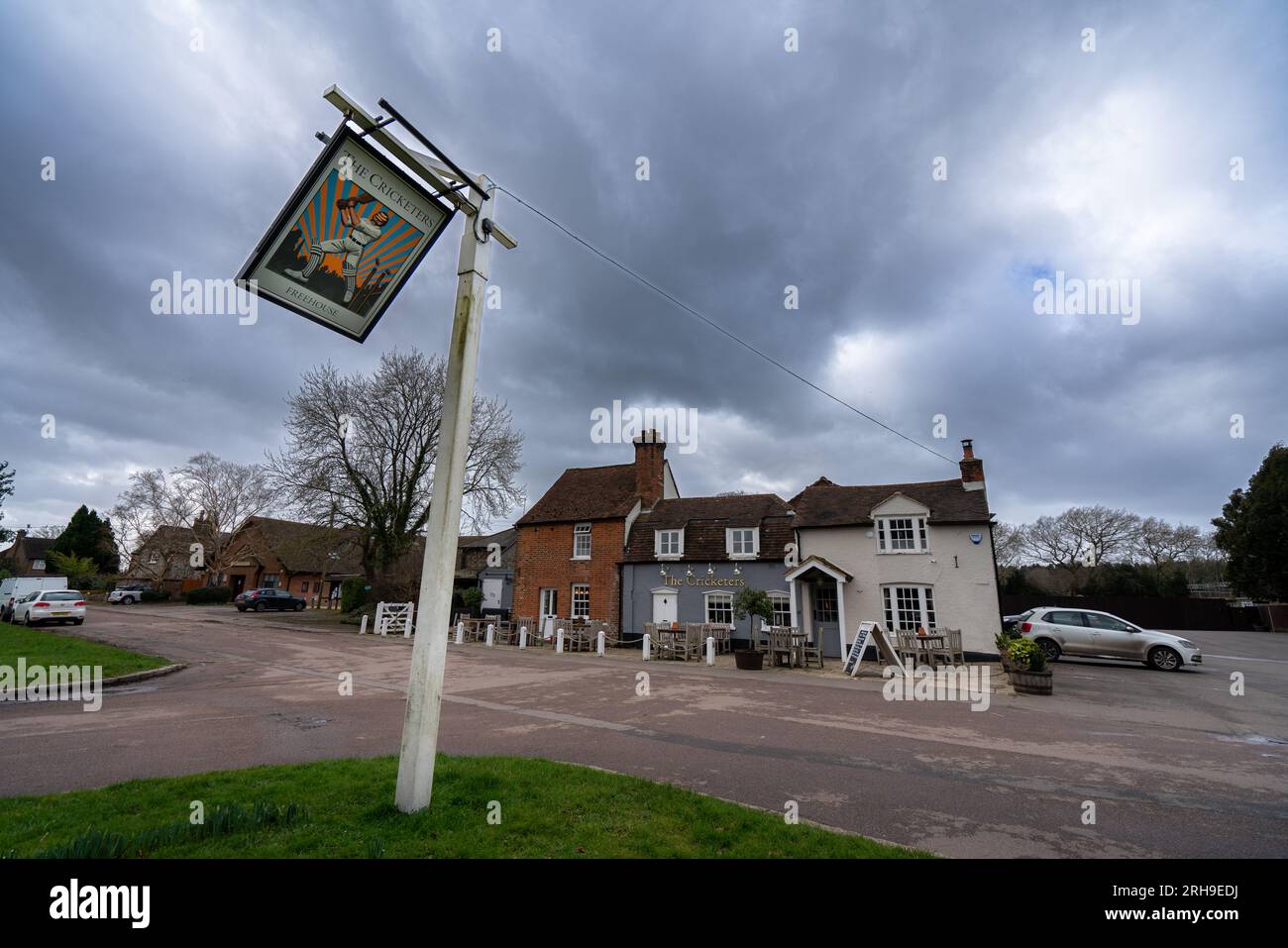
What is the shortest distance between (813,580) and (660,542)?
7.37 m

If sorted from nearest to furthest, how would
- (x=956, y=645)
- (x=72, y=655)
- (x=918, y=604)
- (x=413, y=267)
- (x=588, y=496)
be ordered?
(x=413, y=267), (x=72, y=655), (x=956, y=645), (x=918, y=604), (x=588, y=496)

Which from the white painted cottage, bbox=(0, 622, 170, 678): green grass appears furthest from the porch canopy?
bbox=(0, 622, 170, 678): green grass

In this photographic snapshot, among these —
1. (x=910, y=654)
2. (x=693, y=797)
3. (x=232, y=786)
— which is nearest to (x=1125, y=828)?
(x=693, y=797)

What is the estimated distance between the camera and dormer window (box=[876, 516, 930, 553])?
21.1 meters

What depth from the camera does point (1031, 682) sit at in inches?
532

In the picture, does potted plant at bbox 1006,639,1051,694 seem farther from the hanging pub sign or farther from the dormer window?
the hanging pub sign

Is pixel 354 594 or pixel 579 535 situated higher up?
pixel 579 535

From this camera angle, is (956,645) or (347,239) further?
(956,645)

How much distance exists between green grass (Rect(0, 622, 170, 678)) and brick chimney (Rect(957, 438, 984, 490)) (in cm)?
2620

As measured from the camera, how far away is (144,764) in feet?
21.7

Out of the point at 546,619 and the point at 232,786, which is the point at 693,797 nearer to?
the point at 232,786

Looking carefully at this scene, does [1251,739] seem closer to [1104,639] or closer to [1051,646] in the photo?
[1104,639]

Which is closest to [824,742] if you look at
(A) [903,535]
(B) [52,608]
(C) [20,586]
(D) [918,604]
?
(D) [918,604]

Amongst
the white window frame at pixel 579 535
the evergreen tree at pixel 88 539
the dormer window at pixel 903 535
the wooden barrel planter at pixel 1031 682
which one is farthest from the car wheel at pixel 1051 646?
the evergreen tree at pixel 88 539
